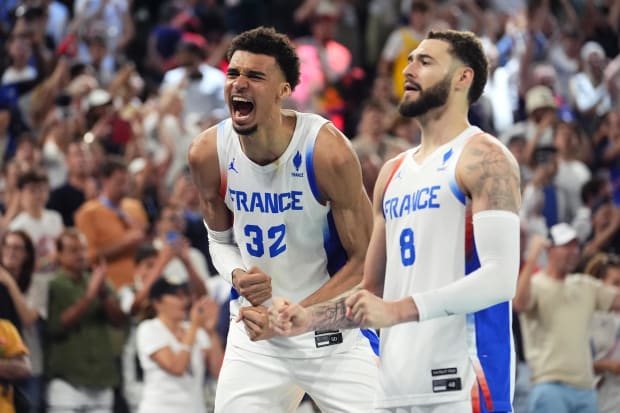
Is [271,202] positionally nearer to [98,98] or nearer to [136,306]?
[136,306]

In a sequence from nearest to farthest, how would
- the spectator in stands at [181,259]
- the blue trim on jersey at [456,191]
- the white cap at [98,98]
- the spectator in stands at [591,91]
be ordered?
the blue trim on jersey at [456,191]
the spectator in stands at [181,259]
the white cap at [98,98]
the spectator in stands at [591,91]

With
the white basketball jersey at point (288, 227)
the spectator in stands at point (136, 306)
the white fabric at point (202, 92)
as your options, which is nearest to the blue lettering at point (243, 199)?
the white basketball jersey at point (288, 227)

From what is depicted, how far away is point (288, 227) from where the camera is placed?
252 inches

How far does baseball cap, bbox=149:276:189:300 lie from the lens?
32.0ft

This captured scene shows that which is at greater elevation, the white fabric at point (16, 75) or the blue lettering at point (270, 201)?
the white fabric at point (16, 75)

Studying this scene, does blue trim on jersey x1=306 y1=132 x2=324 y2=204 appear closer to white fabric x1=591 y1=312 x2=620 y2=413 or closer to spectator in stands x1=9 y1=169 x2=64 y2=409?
spectator in stands x1=9 y1=169 x2=64 y2=409

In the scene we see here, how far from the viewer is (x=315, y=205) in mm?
6379

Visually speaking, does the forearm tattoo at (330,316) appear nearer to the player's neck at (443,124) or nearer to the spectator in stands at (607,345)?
the player's neck at (443,124)

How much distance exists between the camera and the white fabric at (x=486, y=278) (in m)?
5.12

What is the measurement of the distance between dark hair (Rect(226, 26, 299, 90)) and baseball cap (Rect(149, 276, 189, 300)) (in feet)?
12.1

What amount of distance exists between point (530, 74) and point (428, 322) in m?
11.3

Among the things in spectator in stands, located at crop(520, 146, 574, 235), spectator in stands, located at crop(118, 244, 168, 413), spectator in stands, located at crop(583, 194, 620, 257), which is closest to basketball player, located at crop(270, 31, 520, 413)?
spectator in stands, located at crop(118, 244, 168, 413)

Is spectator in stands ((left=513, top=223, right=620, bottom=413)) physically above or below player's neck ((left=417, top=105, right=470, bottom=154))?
below

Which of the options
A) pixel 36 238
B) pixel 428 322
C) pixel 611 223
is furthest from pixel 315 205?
pixel 611 223
